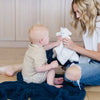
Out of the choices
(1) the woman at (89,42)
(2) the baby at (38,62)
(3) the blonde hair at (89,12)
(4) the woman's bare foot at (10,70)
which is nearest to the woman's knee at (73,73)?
(1) the woman at (89,42)

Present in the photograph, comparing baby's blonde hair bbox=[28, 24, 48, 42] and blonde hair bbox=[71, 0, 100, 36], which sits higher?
blonde hair bbox=[71, 0, 100, 36]

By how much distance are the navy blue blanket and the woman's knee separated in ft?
0.29

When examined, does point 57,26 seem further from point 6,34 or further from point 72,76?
point 72,76

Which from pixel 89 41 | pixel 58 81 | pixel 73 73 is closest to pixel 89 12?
pixel 89 41

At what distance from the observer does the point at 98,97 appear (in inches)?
57.1

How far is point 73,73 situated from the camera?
145cm

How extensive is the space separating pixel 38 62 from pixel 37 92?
21cm

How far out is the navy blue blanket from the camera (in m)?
1.36

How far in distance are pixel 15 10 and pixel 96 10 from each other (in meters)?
1.87

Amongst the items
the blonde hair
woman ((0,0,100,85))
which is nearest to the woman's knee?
woman ((0,0,100,85))

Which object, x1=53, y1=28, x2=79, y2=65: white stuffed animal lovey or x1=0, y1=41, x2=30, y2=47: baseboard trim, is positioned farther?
x1=0, y1=41, x2=30, y2=47: baseboard trim

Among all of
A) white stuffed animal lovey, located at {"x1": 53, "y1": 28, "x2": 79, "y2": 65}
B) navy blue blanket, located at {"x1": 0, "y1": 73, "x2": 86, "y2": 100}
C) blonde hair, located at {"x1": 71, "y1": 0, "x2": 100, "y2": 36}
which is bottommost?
navy blue blanket, located at {"x1": 0, "y1": 73, "x2": 86, "y2": 100}

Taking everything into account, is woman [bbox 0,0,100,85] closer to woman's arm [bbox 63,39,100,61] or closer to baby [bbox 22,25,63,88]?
woman's arm [bbox 63,39,100,61]

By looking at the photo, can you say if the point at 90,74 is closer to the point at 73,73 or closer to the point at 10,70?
the point at 73,73
